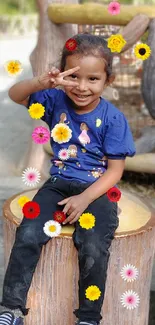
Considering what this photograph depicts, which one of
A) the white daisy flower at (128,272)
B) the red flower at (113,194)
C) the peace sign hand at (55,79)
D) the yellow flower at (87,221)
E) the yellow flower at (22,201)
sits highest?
the peace sign hand at (55,79)

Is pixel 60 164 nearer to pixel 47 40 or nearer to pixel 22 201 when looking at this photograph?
pixel 22 201

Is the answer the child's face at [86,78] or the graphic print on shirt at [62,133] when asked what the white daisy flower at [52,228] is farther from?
the child's face at [86,78]

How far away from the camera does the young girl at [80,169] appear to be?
7.59 feet

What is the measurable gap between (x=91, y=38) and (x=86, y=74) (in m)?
0.16

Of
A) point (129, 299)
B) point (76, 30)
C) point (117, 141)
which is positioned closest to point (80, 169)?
point (117, 141)

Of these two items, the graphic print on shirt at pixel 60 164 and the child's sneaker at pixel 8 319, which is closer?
the child's sneaker at pixel 8 319

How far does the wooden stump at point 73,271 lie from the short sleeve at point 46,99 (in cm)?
42

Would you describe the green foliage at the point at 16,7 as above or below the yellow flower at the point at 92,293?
above

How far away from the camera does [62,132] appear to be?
2441mm

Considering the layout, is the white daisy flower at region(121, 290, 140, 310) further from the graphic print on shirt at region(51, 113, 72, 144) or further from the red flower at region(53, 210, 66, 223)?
the graphic print on shirt at region(51, 113, 72, 144)

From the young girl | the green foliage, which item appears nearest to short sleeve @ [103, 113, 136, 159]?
the young girl

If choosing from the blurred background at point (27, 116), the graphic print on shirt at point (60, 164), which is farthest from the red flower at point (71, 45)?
the blurred background at point (27, 116)

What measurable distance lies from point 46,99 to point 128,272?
0.77 meters

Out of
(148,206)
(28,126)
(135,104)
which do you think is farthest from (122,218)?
(135,104)
